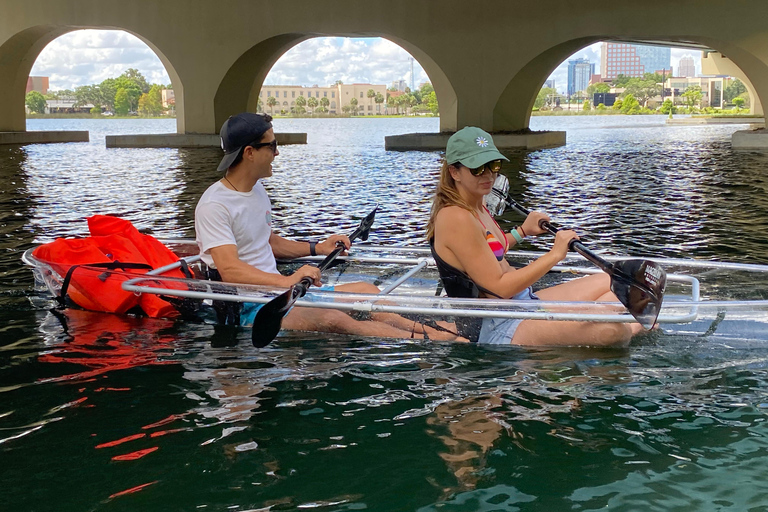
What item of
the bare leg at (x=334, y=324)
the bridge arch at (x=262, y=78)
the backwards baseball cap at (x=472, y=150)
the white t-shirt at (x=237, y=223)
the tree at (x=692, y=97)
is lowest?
the bare leg at (x=334, y=324)

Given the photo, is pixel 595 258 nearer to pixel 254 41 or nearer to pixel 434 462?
pixel 434 462

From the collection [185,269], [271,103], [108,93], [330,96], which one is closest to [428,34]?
[185,269]

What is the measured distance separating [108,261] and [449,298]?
2.24 metres

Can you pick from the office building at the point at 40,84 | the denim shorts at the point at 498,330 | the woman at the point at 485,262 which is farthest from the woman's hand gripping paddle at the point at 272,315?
the office building at the point at 40,84

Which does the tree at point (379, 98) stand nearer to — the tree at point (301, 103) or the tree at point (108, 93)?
the tree at point (301, 103)

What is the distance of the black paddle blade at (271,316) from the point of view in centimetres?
382

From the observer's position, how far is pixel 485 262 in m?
3.71

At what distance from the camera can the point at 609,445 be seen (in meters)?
3.14

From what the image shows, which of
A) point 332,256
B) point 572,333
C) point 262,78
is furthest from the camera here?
point 262,78

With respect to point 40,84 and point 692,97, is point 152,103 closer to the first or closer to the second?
point 40,84

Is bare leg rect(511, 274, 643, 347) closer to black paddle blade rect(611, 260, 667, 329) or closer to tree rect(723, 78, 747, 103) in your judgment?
black paddle blade rect(611, 260, 667, 329)

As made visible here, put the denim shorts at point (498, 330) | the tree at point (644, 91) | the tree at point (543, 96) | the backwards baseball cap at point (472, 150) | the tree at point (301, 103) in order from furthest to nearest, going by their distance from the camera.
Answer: the tree at point (543, 96), the tree at point (644, 91), the tree at point (301, 103), the denim shorts at point (498, 330), the backwards baseball cap at point (472, 150)

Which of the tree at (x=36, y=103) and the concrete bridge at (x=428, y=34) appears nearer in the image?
the concrete bridge at (x=428, y=34)

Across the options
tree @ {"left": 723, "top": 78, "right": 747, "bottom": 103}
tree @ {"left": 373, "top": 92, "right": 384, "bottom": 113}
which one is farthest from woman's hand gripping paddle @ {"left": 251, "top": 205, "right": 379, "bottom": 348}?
tree @ {"left": 723, "top": 78, "right": 747, "bottom": 103}
